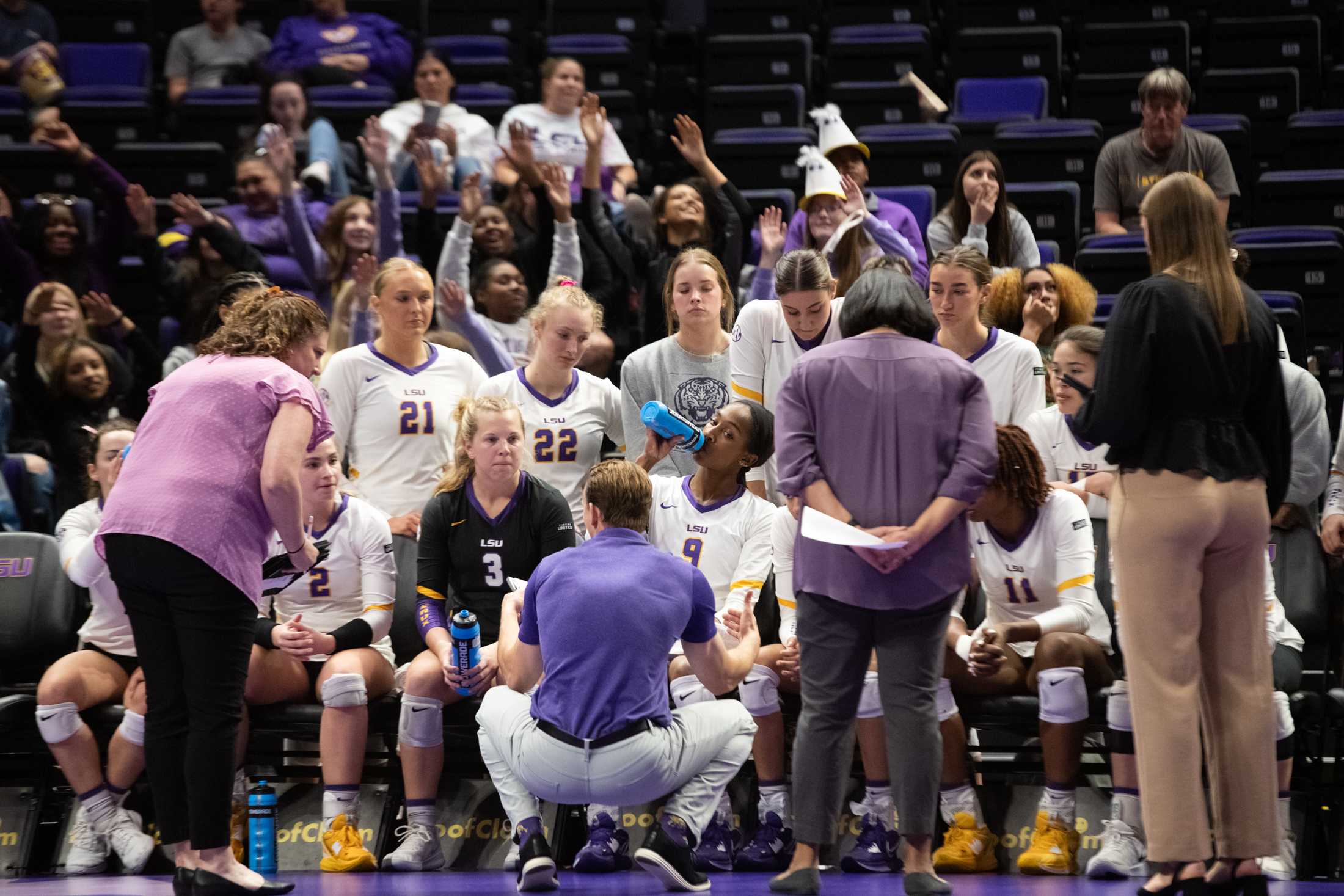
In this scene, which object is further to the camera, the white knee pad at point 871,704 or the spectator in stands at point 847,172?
the spectator in stands at point 847,172

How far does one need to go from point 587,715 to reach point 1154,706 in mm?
1470

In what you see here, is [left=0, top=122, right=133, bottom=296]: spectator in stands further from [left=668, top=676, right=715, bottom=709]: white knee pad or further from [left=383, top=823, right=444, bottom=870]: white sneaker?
[left=668, top=676, right=715, bottom=709]: white knee pad

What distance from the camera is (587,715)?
409cm

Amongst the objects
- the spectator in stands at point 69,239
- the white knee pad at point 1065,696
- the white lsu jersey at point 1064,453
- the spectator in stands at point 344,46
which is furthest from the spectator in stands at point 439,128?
the white knee pad at point 1065,696

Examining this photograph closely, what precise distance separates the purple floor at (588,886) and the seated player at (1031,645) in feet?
0.53

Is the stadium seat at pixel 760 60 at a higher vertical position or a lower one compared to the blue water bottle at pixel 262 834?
higher

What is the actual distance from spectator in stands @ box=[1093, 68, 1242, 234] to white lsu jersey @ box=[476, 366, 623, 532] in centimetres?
314

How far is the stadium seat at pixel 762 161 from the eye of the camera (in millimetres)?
8453

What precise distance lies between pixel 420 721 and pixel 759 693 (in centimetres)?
109

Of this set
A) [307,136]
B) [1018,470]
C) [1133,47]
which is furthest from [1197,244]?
[307,136]

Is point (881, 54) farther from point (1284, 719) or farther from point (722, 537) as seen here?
point (1284, 719)

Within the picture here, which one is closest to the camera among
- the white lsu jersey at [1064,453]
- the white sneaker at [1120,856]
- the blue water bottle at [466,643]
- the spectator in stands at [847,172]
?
the white sneaker at [1120,856]

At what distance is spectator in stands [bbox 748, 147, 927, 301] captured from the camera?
6047mm

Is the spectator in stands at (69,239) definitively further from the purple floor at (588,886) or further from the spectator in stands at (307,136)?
the purple floor at (588,886)
